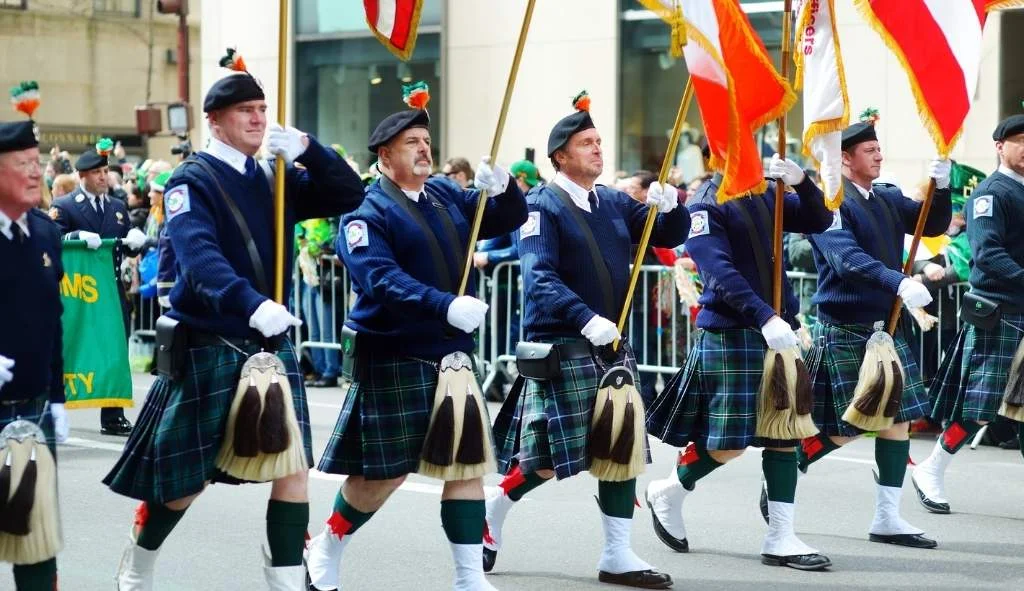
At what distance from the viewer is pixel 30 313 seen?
4.98 meters

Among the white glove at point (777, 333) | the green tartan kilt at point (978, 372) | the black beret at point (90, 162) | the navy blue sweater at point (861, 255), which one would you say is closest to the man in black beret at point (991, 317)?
the green tartan kilt at point (978, 372)

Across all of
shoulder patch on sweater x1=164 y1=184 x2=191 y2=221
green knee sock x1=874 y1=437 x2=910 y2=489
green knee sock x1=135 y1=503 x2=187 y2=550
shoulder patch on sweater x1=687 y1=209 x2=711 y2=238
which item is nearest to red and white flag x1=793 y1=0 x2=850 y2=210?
shoulder patch on sweater x1=687 y1=209 x2=711 y2=238

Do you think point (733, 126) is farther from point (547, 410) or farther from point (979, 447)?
point (979, 447)

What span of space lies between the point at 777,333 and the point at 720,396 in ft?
1.35

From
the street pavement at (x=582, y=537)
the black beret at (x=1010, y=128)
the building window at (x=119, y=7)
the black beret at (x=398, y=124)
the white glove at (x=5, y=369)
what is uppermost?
the building window at (x=119, y=7)

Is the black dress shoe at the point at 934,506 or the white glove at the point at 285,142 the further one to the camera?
the black dress shoe at the point at 934,506

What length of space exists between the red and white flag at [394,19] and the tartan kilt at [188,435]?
1.39 metres

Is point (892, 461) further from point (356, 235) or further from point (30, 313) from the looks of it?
point (30, 313)

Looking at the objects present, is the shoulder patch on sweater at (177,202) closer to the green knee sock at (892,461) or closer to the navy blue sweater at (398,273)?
the navy blue sweater at (398,273)

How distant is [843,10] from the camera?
15312 millimetres

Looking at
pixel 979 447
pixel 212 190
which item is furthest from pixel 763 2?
pixel 212 190

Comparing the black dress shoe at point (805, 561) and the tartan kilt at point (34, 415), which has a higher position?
the tartan kilt at point (34, 415)

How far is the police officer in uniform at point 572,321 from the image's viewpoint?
6.39 m

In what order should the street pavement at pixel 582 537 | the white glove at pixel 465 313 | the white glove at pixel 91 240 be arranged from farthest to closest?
the white glove at pixel 91 240, the street pavement at pixel 582 537, the white glove at pixel 465 313
